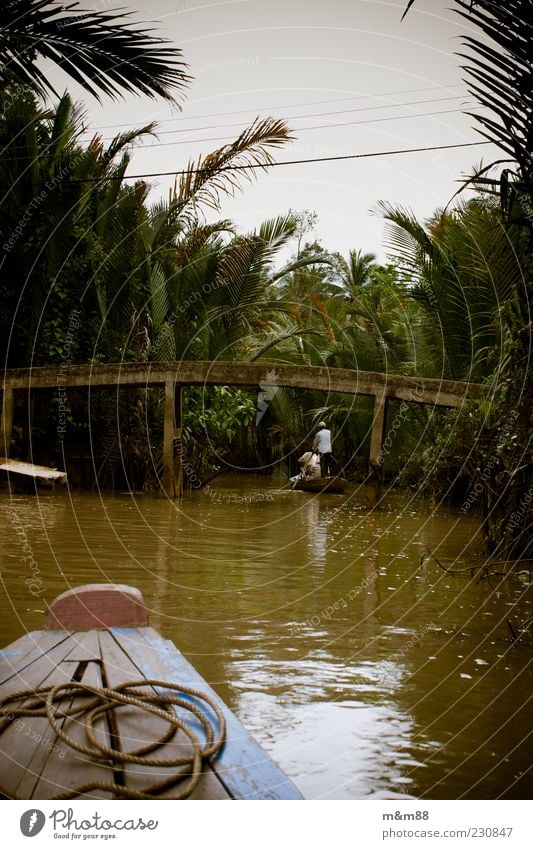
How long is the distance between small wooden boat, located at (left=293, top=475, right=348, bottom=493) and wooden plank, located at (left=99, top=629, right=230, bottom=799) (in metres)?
12.4

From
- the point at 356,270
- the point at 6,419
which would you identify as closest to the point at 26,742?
the point at 6,419

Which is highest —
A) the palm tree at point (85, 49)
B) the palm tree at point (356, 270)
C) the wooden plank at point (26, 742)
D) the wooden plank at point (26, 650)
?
the palm tree at point (356, 270)

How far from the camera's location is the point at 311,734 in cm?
365

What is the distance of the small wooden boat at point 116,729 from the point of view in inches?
91.3

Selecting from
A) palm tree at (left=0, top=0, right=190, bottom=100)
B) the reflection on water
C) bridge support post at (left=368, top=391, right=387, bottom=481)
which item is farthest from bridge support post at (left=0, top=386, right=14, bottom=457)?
palm tree at (left=0, top=0, right=190, bottom=100)

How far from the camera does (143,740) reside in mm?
2607

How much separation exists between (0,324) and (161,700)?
12403 mm

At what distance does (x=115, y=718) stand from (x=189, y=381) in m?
11.0

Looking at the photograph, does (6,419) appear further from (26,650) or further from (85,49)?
(26,650)

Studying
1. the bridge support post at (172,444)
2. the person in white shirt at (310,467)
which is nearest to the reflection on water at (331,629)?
the bridge support post at (172,444)

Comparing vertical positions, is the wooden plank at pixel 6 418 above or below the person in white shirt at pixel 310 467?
above

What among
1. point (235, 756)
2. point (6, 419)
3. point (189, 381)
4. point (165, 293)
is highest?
point (165, 293)

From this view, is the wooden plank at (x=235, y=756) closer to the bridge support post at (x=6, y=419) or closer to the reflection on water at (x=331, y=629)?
the reflection on water at (x=331, y=629)
